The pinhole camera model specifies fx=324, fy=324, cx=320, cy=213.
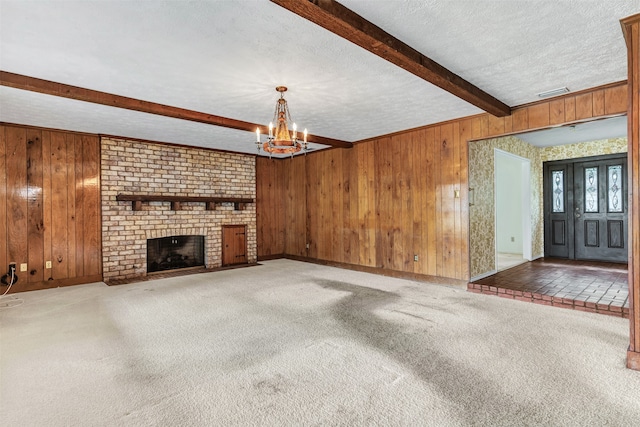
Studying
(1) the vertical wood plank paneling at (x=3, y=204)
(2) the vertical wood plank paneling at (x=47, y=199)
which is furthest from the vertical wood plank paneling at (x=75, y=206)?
(1) the vertical wood plank paneling at (x=3, y=204)

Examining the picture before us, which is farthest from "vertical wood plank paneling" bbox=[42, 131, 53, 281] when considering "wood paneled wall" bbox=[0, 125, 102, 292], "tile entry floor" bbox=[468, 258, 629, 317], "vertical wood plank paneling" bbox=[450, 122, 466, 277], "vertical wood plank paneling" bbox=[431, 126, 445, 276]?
"tile entry floor" bbox=[468, 258, 629, 317]

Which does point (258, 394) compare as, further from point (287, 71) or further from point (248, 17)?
point (287, 71)

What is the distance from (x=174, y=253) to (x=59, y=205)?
213 cm

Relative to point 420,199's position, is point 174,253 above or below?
below

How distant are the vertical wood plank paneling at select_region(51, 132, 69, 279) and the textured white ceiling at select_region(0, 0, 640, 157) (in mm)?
827

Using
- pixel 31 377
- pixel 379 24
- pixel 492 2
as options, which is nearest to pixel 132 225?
pixel 31 377

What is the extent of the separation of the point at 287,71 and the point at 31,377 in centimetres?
321

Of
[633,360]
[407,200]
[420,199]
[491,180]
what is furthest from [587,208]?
[633,360]

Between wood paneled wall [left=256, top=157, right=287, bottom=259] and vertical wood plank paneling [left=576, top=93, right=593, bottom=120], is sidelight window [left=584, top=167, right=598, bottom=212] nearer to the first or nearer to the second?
vertical wood plank paneling [left=576, top=93, right=593, bottom=120]

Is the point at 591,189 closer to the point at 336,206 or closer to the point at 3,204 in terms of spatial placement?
the point at 336,206

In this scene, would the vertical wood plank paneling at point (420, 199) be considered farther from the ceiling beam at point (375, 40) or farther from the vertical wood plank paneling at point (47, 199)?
the vertical wood plank paneling at point (47, 199)

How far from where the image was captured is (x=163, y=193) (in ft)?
20.4

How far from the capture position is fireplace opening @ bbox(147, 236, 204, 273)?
637cm

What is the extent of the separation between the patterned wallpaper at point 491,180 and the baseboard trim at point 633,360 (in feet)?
8.33
